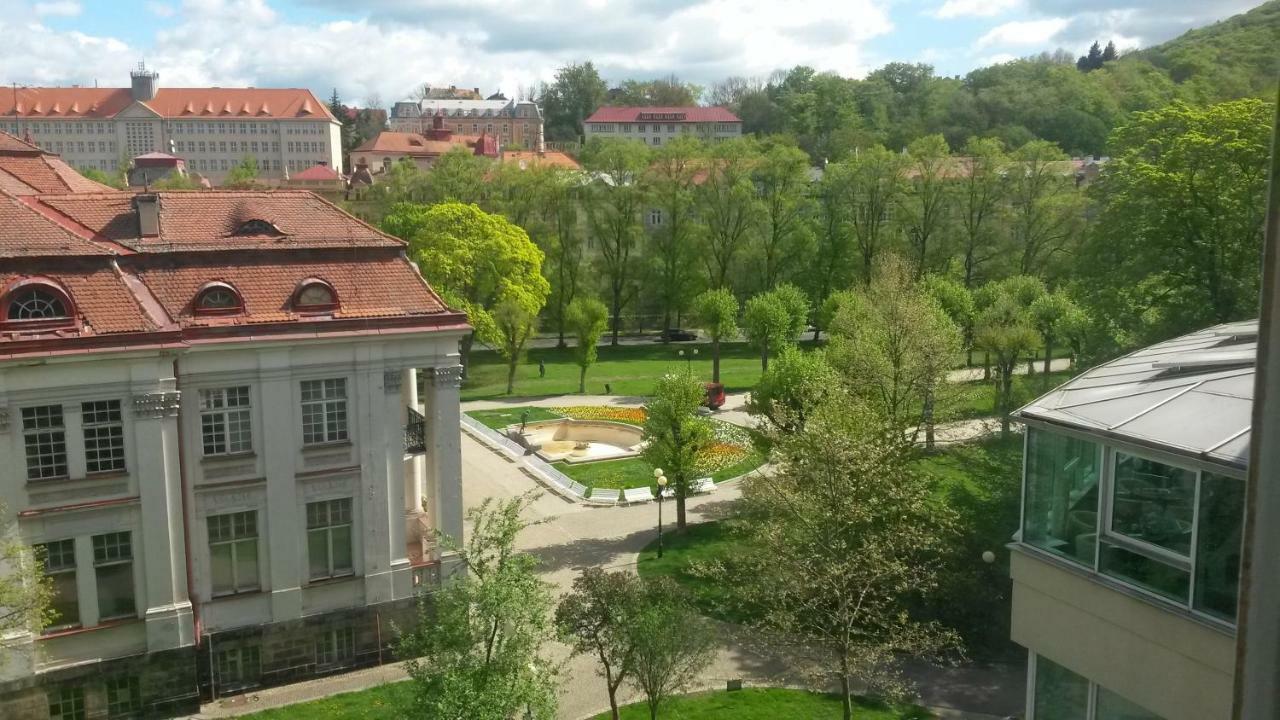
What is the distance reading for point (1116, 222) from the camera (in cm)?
2870

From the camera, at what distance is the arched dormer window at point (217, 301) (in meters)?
18.2

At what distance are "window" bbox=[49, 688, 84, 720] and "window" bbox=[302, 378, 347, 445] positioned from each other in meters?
5.72

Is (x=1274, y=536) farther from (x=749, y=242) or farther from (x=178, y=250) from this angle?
(x=749, y=242)

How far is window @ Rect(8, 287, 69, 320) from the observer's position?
654 inches

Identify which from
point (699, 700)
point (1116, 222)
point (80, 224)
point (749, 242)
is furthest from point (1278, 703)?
point (749, 242)

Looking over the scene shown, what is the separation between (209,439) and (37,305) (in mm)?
3641

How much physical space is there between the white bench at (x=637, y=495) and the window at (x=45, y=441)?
16472 mm

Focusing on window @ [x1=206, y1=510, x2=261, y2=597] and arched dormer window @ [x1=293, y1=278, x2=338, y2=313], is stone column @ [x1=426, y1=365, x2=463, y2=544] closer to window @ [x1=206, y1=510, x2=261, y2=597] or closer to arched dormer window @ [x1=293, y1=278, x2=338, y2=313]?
arched dormer window @ [x1=293, y1=278, x2=338, y2=313]

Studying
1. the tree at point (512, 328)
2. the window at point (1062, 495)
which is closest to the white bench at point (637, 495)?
the tree at point (512, 328)

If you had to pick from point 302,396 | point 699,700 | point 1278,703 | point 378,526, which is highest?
point 1278,703

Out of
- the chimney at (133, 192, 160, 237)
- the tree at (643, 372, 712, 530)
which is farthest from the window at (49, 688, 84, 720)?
the tree at (643, 372, 712, 530)

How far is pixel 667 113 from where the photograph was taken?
13562 centimetres

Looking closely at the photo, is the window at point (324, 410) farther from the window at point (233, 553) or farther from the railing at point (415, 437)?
the window at point (233, 553)

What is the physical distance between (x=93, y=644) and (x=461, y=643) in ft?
27.4
